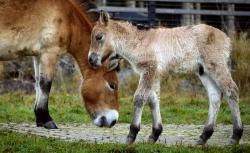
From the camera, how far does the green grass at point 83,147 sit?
808 cm

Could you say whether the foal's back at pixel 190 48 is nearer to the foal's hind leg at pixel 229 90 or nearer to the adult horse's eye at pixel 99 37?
the foal's hind leg at pixel 229 90

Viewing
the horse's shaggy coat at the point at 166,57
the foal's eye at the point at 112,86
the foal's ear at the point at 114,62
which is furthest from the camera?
the foal's eye at the point at 112,86

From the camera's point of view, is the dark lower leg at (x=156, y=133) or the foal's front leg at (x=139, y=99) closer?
the foal's front leg at (x=139, y=99)

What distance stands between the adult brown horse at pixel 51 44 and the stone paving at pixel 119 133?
0.27 m

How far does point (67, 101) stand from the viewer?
587 inches

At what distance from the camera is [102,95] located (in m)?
10.6

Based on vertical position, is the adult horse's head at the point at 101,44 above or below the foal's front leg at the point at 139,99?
above

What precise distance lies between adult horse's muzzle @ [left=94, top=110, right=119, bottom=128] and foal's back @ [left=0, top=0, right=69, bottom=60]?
1.42 metres

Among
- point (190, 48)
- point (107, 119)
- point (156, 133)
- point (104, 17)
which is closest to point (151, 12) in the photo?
point (107, 119)

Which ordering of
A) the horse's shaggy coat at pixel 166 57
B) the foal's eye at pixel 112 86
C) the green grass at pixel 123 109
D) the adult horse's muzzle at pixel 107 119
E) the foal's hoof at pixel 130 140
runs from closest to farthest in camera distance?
the foal's hoof at pixel 130 140, the horse's shaggy coat at pixel 166 57, the adult horse's muzzle at pixel 107 119, the foal's eye at pixel 112 86, the green grass at pixel 123 109

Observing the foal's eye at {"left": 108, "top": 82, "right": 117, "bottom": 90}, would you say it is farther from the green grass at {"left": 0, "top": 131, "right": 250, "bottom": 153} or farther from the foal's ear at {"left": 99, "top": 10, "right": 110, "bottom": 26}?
the green grass at {"left": 0, "top": 131, "right": 250, "bottom": 153}

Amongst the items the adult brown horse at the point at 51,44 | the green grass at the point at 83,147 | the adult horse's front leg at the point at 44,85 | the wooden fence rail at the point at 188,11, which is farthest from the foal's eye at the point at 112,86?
the wooden fence rail at the point at 188,11

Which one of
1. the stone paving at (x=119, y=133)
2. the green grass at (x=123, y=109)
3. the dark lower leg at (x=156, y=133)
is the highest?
the dark lower leg at (x=156, y=133)

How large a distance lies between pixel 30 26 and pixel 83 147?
3209 millimetres
